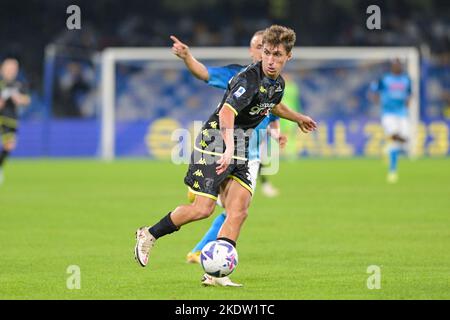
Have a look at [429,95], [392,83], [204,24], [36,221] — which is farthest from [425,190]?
[204,24]

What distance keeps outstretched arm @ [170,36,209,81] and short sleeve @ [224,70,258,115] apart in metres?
1.33

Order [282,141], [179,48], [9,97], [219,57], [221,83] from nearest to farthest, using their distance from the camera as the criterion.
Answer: [179,48] < [282,141] < [221,83] < [9,97] < [219,57]

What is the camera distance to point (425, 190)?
19.1 metres

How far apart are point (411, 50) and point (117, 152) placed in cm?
936

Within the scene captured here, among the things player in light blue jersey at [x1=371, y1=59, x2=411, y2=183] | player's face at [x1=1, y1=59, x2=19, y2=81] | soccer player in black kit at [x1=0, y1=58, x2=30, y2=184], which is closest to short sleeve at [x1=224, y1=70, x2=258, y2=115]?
player's face at [x1=1, y1=59, x2=19, y2=81]

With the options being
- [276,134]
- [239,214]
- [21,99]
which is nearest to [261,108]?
[239,214]

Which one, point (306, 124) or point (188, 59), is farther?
point (188, 59)

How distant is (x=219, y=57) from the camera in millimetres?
31922

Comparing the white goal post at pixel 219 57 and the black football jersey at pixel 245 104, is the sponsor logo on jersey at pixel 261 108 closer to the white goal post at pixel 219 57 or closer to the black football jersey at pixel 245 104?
the black football jersey at pixel 245 104

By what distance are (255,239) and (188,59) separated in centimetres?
306

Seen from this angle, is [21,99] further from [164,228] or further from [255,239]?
[164,228]

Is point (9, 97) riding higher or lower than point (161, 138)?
lower

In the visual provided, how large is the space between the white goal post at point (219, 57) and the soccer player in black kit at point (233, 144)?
2145 cm

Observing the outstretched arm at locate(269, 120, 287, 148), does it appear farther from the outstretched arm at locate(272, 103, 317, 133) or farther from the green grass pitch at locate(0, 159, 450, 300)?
the green grass pitch at locate(0, 159, 450, 300)
